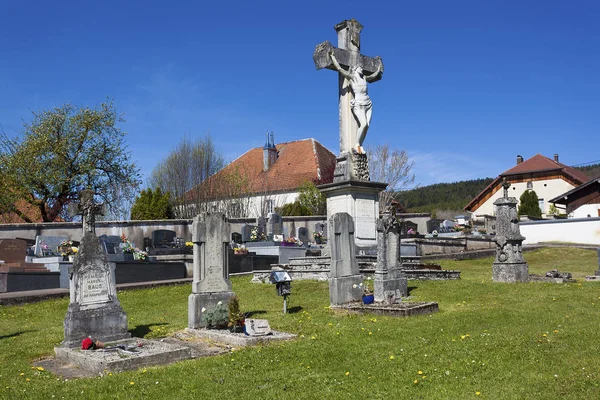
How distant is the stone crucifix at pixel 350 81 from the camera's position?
16.7 meters

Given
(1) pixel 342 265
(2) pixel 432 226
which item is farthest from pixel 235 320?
(2) pixel 432 226

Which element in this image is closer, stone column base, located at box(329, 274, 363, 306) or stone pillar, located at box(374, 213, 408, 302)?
stone column base, located at box(329, 274, 363, 306)

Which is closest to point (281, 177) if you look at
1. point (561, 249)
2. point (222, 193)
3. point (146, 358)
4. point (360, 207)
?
point (222, 193)

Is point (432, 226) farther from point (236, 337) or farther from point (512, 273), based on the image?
point (236, 337)

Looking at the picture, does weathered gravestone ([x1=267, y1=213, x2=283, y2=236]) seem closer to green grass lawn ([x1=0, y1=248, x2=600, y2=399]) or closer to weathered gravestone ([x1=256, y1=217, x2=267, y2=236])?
weathered gravestone ([x1=256, y1=217, x2=267, y2=236])

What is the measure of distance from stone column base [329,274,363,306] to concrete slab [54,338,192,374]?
14.1 ft

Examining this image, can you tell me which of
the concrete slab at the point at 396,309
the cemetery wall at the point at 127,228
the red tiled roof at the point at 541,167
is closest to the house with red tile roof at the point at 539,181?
the red tiled roof at the point at 541,167

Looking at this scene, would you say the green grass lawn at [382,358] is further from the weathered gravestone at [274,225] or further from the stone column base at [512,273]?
the weathered gravestone at [274,225]

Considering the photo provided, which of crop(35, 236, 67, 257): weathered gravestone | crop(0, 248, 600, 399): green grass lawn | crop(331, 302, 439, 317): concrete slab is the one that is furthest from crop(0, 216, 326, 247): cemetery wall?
crop(331, 302, 439, 317): concrete slab

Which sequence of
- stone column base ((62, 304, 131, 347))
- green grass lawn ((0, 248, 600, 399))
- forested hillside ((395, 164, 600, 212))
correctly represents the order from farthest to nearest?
forested hillside ((395, 164, 600, 212))
stone column base ((62, 304, 131, 347))
green grass lawn ((0, 248, 600, 399))

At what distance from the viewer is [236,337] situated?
8.82m

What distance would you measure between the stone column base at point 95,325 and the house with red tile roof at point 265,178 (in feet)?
92.2

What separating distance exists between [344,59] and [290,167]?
33023 mm

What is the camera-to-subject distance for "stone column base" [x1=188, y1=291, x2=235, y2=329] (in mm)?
10133
